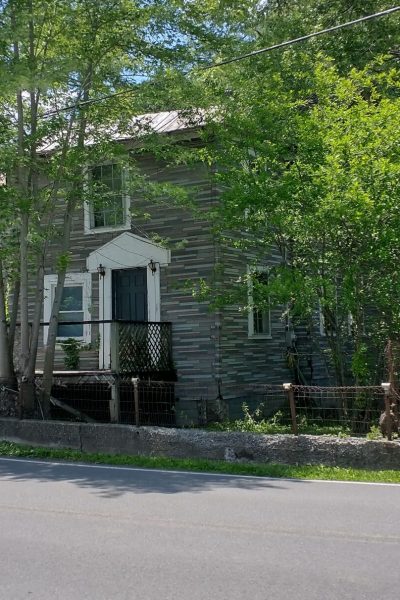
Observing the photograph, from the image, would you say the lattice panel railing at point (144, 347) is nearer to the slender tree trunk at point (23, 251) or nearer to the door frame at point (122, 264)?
the door frame at point (122, 264)

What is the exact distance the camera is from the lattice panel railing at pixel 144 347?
15.0m

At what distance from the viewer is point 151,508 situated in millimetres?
7406

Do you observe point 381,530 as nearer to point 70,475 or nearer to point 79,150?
point 70,475

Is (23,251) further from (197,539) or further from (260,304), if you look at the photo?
(197,539)

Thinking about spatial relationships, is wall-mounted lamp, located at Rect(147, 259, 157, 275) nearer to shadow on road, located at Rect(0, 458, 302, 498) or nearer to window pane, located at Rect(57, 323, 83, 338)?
window pane, located at Rect(57, 323, 83, 338)

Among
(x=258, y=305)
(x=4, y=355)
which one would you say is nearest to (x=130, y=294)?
(x=4, y=355)

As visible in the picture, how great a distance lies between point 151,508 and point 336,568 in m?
2.66

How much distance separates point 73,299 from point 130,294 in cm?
162

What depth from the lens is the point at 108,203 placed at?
13969 mm

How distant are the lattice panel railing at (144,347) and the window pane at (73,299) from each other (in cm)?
260

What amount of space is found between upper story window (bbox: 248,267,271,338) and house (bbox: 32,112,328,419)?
0.04 m

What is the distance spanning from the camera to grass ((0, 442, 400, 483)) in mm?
9320

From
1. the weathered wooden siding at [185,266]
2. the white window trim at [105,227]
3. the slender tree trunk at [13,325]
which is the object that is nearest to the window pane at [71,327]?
the weathered wooden siding at [185,266]

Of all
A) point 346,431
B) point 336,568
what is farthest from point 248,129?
point 336,568
